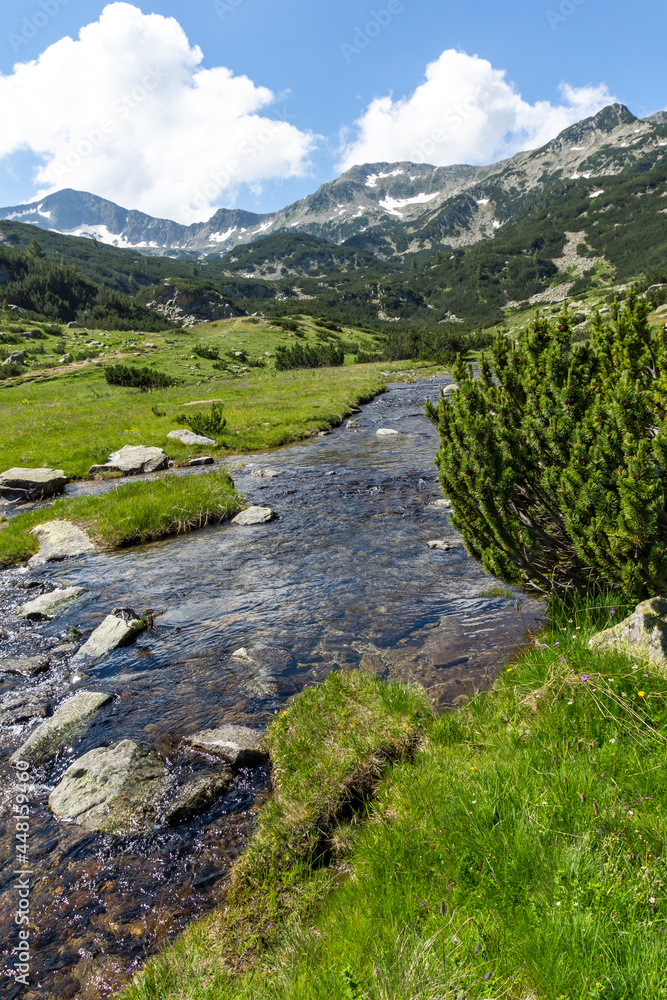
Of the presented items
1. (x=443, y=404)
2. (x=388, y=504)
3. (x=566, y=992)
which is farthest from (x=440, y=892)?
(x=388, y=504)

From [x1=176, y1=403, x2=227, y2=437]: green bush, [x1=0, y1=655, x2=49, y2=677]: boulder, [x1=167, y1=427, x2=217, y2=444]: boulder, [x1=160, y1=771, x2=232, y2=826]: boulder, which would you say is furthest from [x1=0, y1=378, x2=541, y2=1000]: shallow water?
[x1=176, y1=403, x2=227, y2=437]: green bush

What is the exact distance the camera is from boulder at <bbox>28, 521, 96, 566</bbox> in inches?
510

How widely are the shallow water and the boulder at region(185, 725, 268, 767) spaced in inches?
7.1

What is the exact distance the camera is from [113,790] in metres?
5.29

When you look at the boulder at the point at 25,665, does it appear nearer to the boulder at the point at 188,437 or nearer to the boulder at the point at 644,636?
the boulder at the point at 644,636

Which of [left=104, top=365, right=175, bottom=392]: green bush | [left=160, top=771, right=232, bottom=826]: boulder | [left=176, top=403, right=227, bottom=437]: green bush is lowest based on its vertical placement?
[left=160, top=771, right=232, bottom=826]: boulder

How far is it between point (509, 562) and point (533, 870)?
13.1 ft

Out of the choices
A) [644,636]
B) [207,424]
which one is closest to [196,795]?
[644,636]

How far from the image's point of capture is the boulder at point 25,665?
25.6 feet

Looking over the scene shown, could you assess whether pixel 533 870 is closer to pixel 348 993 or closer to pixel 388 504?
pixel 348 993

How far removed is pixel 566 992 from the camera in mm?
2365

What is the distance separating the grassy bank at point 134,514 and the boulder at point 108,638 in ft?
17.4

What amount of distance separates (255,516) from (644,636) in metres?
11.8

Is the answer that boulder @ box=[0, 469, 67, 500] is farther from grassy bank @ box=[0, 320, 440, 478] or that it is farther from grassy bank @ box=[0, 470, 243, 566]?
grassy bank @ box=[0, 470, 243, 566]
